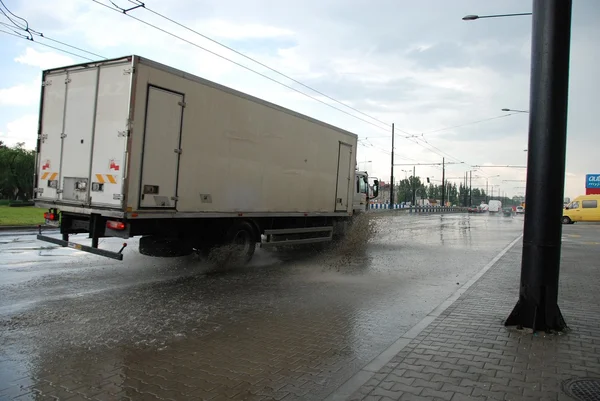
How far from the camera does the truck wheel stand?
372 inches

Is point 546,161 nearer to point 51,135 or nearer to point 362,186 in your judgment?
point 51,135

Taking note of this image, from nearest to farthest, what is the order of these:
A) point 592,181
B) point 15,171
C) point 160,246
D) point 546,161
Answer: point 546,161 < point 160,246 < point 15,171 < point 592,181

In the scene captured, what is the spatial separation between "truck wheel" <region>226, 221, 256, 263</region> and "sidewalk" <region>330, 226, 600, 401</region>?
4.78m

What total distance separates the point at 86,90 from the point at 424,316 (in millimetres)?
6767

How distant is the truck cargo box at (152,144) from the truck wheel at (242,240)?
41 cm

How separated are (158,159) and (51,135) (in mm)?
2543

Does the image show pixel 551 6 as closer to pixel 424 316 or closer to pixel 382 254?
pixel 424 316

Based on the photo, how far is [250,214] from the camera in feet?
31.8

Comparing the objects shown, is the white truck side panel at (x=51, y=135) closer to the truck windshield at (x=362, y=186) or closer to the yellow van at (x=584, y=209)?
the truck windshield at (x=362, y=186)

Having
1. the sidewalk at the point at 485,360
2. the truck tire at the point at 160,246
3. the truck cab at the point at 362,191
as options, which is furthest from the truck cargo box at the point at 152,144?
the truck cab at the point at 362,191

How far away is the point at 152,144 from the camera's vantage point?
7379 millimetres

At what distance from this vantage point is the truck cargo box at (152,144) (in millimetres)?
7160

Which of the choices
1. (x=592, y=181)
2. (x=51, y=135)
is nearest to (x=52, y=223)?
(x=51, y=135)

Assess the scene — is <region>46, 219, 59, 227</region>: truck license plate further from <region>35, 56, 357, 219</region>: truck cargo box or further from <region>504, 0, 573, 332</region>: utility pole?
<region>504, 0, 573, 332</region>: utility pole
